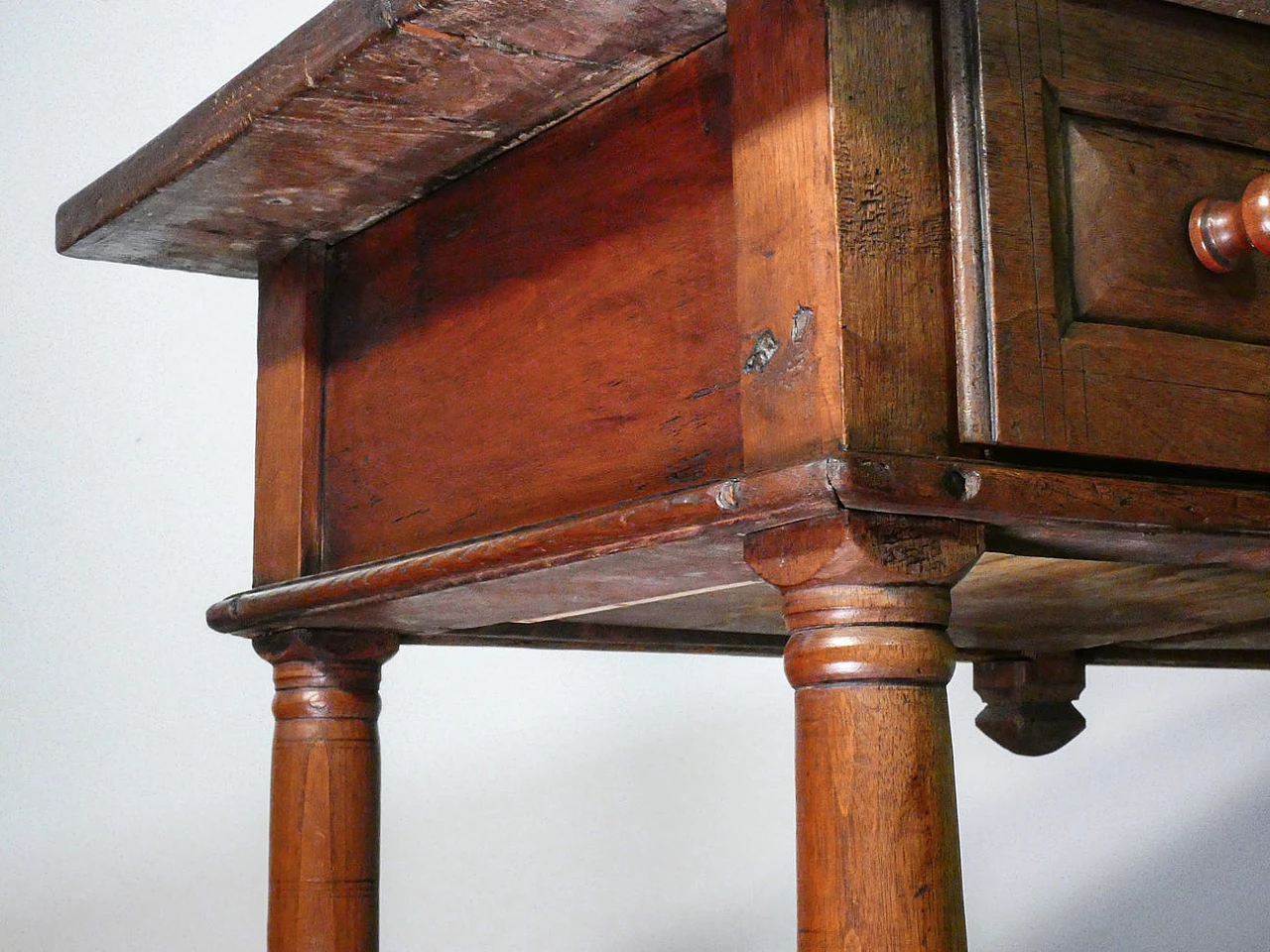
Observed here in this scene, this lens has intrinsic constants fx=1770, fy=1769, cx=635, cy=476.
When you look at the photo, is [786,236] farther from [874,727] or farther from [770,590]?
[770,590]

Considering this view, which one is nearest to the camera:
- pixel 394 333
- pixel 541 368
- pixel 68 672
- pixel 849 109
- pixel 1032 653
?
pixel 849 109

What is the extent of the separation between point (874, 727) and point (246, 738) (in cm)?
170

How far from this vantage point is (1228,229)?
0.99 metres

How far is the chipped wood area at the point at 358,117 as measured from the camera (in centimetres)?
102

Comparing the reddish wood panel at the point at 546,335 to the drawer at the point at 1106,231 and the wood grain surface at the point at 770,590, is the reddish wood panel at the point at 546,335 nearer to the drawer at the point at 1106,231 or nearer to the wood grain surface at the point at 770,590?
the wood grain surface at the point at 770,590

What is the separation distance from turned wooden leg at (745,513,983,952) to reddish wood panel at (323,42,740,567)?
0.11 m

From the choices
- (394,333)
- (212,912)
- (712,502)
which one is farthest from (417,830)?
(712,502)

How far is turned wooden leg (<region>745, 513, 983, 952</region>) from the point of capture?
88 centimetres

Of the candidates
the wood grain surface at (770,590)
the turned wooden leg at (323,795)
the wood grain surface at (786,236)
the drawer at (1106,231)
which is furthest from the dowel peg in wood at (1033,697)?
the wood grain surface at (786,236)

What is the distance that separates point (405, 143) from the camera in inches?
47.2

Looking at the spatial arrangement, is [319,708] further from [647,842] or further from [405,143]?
[647,842]

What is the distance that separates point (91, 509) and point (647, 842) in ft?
3.01

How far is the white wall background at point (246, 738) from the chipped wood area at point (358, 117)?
101 cm

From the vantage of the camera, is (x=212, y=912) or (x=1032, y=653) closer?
(x=1032, y=653)
